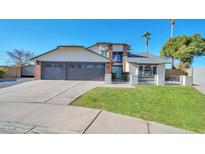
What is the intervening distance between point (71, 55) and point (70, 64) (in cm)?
105

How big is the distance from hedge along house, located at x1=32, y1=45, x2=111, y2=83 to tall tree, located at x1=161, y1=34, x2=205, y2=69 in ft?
42.8

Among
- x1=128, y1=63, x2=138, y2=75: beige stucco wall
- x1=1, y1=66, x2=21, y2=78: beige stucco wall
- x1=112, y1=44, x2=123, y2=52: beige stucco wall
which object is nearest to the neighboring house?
x1=128, y1=63, x2=138, y2=75: beige stucco wall

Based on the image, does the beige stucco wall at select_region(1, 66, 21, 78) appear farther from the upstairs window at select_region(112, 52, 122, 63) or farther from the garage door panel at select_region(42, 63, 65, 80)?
the upstairs window at select_region(112, 52, 122, 63)

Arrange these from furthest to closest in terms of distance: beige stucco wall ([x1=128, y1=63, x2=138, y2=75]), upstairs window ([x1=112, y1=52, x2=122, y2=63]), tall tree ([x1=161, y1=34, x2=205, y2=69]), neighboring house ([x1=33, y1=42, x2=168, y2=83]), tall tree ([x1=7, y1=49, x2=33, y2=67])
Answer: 1. tall tree ([x1=7, y1=49, x2=33, y2=67])
2. upstairs window ([x1=112, y1=52, x2=122, y2=63])
3. tall tree ([x1=161, y1=34, x2=205, y2=69])
4. beige stucco wall ([x1=128, y1=63, x2=138, y2=75])
5. neighboring house ([x1=33, y1=42, x2=168, y2=83])

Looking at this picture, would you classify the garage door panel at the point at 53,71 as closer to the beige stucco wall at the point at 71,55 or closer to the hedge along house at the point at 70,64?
the hedge along house at the point at 70,64

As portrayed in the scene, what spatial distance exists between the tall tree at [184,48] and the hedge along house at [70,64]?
42.8 ft

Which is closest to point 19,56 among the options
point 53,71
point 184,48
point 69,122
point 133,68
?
point 53,71

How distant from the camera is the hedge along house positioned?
20.6 metres

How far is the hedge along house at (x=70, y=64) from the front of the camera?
20562 millimetres

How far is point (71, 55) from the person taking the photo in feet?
68.4
